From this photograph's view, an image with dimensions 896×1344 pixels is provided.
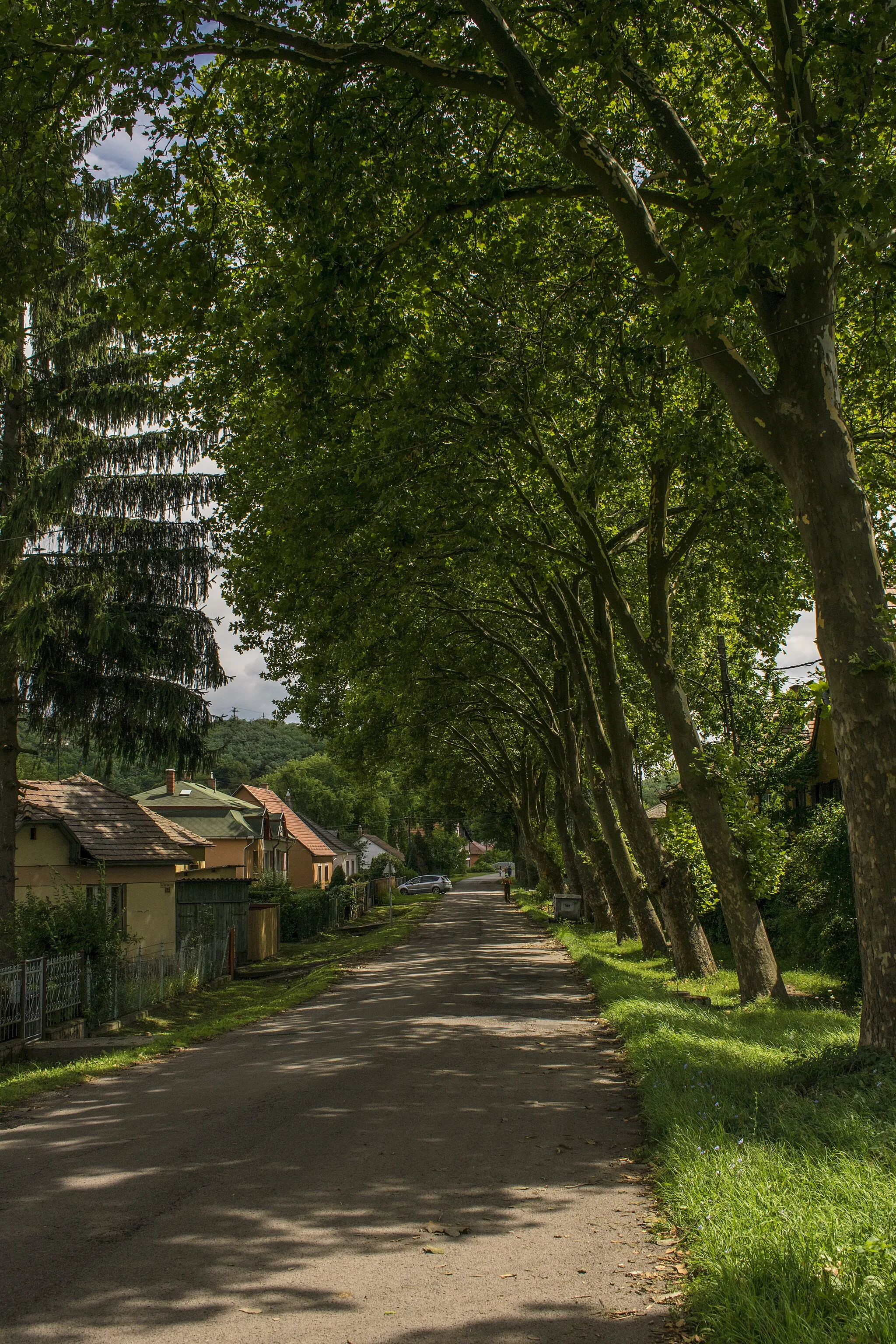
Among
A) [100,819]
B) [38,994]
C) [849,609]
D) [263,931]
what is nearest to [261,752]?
[263,931]

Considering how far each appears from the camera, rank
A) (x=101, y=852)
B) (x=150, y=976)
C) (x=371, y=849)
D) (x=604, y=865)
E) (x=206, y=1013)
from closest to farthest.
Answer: (x=206, y=1013) → (x=150, y=976) → (x=101, y=852) → (x=604, y=865) → (x=371, y=849)

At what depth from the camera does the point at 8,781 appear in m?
16.6

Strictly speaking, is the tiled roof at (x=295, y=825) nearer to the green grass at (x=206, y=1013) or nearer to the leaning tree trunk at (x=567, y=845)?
the green grass at (x=206, y=1013)

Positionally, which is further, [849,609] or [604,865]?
[604,865]

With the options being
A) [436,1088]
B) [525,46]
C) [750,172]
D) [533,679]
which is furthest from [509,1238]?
[533,679]

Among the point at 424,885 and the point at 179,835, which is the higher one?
the point at 179,835

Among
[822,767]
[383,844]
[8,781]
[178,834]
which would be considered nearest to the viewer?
[8,781]

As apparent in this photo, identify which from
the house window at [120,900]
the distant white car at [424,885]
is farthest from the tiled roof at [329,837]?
the house window at [120,900]

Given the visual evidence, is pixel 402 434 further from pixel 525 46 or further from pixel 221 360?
pixel 525 46

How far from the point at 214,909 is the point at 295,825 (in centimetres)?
4259

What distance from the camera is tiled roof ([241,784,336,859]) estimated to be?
59.3m

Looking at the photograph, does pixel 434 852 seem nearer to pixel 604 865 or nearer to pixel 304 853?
pixel 304 853

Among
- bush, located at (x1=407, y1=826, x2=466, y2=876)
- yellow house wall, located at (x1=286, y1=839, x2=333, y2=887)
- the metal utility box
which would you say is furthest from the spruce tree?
bush, located at (x1=407, y1=826, x2=466, y2=876)

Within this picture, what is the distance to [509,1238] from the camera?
5512mm
